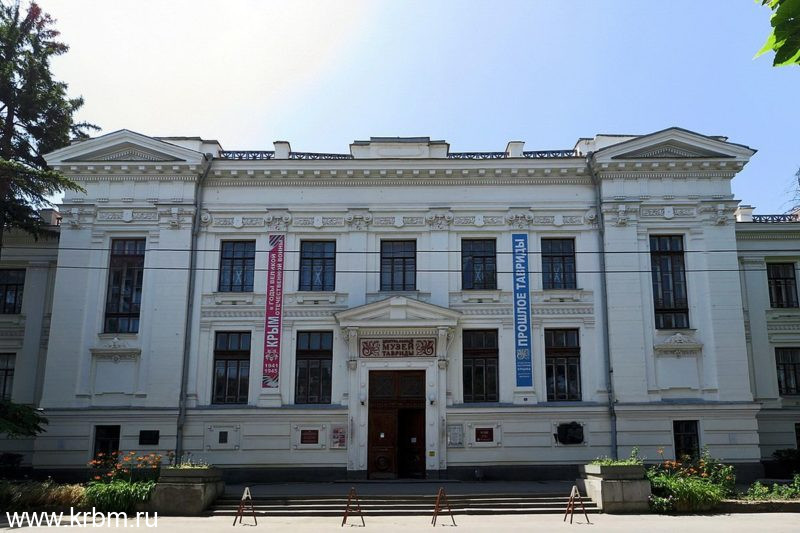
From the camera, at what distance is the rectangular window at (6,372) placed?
2591cm

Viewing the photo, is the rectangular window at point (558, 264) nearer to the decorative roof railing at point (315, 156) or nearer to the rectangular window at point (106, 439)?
the decorative roof railing at point (315, 156)

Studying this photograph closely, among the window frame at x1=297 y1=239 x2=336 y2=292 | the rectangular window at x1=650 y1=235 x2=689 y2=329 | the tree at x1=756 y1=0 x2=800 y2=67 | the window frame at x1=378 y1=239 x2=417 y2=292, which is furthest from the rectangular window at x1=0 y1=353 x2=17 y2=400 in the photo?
the tree at x1=756 y1=0 x2=800 y2=67

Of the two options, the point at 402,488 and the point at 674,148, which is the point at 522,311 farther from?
the point at 674,148

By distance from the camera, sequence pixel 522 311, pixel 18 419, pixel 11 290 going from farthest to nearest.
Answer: pixel 11 290 < pixel 522 311 < pixel 18 419

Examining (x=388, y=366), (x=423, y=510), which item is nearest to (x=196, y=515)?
(x=423, y=510)

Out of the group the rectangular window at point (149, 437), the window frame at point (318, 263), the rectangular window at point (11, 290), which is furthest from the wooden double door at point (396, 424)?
the rectangular window at point (11, 290)

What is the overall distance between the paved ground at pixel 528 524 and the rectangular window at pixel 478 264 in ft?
30.2

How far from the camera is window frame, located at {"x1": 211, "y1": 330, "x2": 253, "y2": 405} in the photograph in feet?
76.9

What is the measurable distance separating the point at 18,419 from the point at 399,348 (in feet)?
38.9

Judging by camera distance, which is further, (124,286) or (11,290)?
(11,290)

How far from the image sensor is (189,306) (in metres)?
23.9

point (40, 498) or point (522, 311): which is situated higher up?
point (522, 311)

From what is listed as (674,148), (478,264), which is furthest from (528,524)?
(674,148)

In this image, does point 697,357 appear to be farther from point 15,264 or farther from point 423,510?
point 15,264
